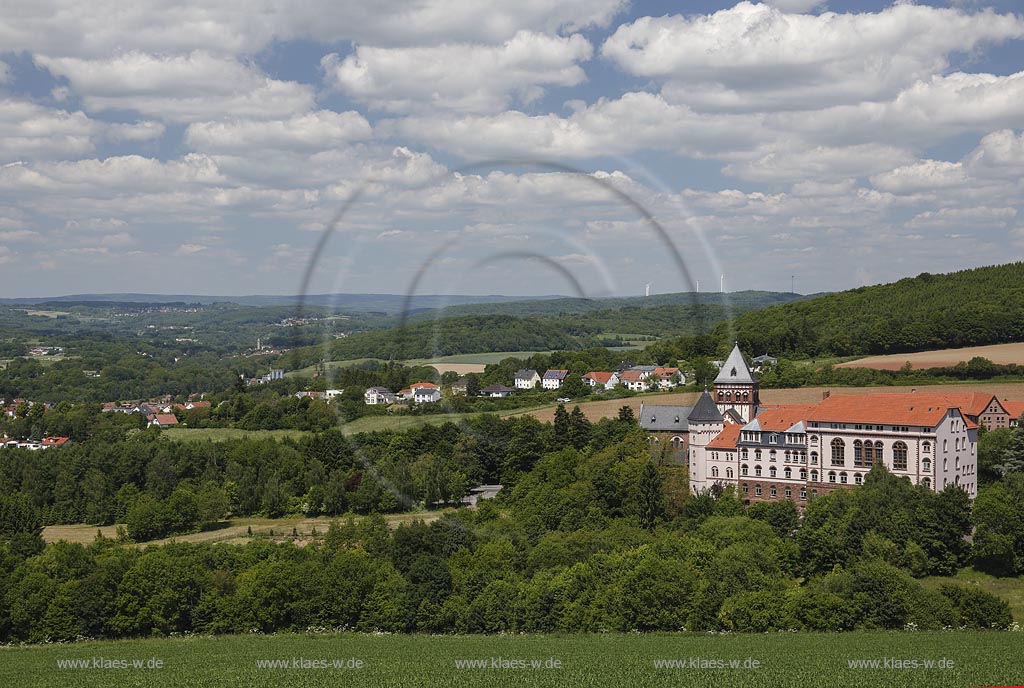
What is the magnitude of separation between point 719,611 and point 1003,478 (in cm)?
3524

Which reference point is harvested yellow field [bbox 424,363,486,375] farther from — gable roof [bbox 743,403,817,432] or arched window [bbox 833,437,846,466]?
arched window [bbox 833,437,846,466]

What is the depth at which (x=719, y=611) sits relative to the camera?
44.1 metres

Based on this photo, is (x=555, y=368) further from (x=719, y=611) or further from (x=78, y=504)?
(x=719, y=611)

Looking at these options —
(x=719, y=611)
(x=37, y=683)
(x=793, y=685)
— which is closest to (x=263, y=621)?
(x=37, y=683)

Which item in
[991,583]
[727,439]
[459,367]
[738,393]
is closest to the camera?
[991,583]

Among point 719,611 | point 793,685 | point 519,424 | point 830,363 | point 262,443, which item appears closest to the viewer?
point 793,685

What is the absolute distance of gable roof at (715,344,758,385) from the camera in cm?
8287

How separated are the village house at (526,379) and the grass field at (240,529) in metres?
20.6

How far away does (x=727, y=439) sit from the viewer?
7719 cm

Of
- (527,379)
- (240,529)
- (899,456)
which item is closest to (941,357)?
(899,456)

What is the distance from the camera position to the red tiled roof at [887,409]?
226 ft

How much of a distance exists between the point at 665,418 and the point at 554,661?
2381 inches

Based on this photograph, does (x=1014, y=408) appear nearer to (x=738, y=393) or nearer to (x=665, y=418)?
(x=738, y=393)

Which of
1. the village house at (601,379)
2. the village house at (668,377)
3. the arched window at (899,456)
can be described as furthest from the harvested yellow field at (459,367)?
the arched window at (899,456)
